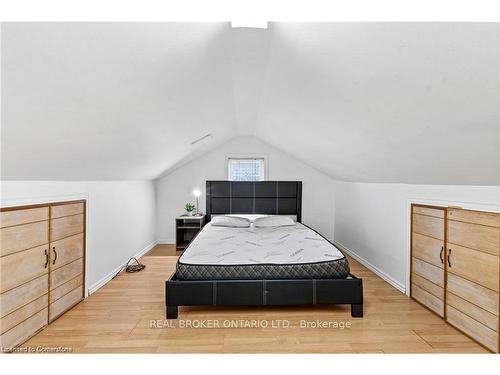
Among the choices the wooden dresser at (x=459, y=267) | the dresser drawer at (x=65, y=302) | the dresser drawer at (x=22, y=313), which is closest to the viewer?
the dresser drawer at (x=22, y=313)

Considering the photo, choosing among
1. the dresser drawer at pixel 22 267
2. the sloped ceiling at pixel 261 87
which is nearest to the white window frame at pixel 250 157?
the sloped ceiling at pixel 261 87

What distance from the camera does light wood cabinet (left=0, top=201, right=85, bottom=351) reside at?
1902 millimetres

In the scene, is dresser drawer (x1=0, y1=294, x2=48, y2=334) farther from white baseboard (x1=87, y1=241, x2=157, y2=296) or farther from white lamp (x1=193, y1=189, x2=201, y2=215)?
white lamp (x1=193, y1=189, x2=201, y2=215)

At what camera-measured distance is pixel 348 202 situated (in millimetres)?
4590

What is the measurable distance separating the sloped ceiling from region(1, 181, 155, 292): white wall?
0.47ft

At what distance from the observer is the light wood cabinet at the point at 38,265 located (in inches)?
74.9

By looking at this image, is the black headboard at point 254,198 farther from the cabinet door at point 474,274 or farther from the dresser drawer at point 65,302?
the cabinet door at point 474,274

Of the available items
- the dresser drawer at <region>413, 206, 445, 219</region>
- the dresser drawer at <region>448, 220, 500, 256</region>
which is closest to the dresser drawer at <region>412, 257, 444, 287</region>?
the dresser drawer at <region>448, 220, 500, 256</region>

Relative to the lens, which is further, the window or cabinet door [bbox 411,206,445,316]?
the window

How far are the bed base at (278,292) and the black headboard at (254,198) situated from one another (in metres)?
2.68

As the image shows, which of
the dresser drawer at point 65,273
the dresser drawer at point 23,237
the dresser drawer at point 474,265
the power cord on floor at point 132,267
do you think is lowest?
the power cord on floor at point 132,267

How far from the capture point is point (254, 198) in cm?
510
